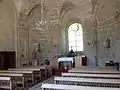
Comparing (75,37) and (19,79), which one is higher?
(75,37)

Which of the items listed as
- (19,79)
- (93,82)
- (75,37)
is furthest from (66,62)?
(93,82)

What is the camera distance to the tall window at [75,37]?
16.2 meters

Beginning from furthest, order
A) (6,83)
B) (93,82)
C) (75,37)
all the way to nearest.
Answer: (75,37) → (6,83) → (93,82)

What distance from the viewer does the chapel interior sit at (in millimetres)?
13719

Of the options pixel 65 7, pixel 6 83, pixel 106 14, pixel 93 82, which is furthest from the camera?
pixel 65 7

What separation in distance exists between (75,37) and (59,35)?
145 cm

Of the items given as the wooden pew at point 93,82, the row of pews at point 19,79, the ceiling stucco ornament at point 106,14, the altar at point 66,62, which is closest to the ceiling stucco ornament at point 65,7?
the ceiling stucco ornament at point 106,14

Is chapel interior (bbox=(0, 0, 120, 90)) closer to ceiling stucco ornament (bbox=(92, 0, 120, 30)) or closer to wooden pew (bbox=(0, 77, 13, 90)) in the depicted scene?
ceiling stucco ornament (bbox=(92, 0, 120, 30))

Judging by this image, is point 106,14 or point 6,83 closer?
point 6,83

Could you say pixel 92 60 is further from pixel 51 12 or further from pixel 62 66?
pixel 51 12

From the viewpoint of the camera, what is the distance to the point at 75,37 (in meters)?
16.4

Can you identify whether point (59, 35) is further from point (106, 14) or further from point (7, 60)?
point (7, 60)

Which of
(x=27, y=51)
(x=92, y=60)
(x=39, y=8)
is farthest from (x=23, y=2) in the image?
(x=92, y=60)

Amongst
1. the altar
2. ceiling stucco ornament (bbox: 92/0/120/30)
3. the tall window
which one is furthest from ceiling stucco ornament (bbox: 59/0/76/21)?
the altar
